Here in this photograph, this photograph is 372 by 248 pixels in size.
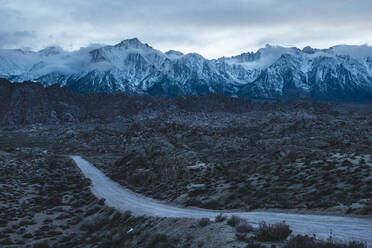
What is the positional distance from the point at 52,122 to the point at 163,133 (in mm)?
103684

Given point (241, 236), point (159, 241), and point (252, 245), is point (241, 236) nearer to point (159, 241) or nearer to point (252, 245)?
point (252, 245)

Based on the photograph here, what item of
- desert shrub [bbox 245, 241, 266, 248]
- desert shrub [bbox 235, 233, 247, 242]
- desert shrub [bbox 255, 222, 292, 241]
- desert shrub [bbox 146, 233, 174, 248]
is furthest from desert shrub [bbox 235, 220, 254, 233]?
desert shrub [bbox 146, 233, 174, 248]

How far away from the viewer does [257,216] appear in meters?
19.4

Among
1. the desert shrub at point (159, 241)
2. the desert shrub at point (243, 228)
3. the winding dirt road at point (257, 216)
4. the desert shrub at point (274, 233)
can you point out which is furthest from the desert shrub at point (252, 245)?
the desert shrub at point (159, 241)

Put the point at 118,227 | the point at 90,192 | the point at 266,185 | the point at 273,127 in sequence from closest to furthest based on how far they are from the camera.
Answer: the point at 118,227 → the point at 266,185 → the point at 90,192 → the point at 273,127

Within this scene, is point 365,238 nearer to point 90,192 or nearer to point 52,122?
point 90,192

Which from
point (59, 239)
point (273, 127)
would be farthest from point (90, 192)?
point (273, 127)

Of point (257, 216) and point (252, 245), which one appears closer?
point (252, 245)

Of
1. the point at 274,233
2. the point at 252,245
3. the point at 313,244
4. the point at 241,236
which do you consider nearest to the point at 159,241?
the point at 241,236

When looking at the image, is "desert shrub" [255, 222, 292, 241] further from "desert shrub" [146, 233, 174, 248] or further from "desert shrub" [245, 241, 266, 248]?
"desert shrub" [146, 233, 174, 248]

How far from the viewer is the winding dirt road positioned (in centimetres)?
1443

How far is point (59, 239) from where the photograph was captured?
941 inches

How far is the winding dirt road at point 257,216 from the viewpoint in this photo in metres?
14.4

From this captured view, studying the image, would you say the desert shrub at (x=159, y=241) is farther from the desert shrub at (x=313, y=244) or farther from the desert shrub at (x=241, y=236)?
the desert shrub at (x=313, y=244)
